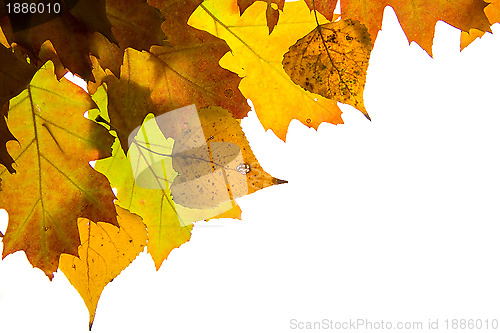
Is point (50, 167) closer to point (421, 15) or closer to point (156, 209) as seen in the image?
point (156, 209)

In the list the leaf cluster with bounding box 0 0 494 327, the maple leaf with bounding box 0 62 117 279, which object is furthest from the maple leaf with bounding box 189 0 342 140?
the maple leaf with bounding box 0 62 117 279

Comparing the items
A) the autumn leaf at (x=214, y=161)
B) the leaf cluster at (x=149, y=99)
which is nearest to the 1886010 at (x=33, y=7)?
the leaf cluster at (x=149, y=99)

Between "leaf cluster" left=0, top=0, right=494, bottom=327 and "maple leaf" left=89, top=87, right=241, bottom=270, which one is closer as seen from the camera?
"leaf cluster" left=0, top=0, right=494, bottom=327

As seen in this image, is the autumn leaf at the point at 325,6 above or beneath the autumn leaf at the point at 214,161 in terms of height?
above

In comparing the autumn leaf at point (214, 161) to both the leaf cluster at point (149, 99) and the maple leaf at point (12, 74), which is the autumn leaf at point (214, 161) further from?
the maple leaf at point (12, 74)

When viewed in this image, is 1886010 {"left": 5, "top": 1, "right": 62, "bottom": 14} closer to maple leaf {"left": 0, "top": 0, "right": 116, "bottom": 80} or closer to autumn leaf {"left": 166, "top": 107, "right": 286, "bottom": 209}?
maple leaf {"left": 0, "top": 0, "right": 116, "bottom": 80}

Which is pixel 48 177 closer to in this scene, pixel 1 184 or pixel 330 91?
pixel 1 184
